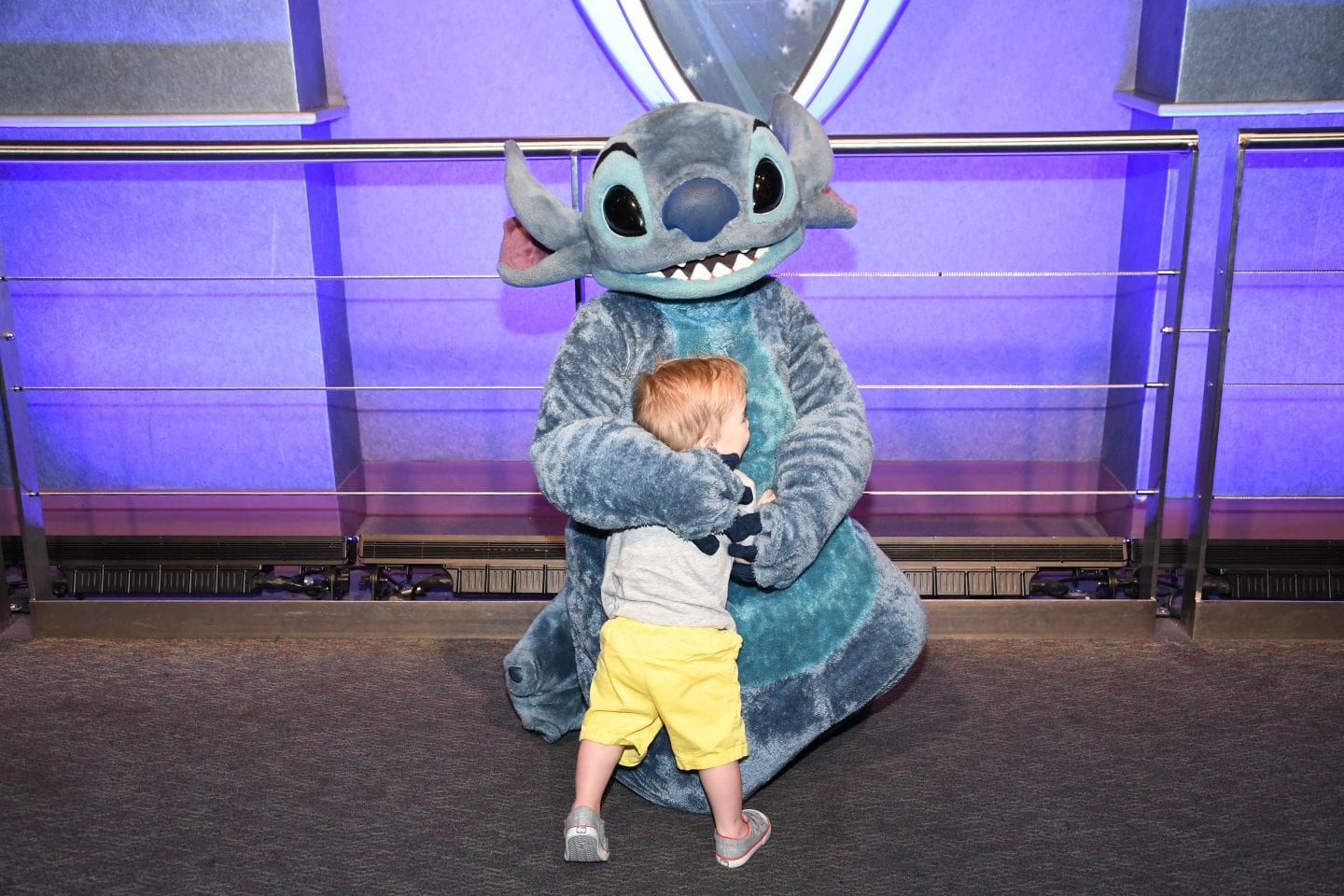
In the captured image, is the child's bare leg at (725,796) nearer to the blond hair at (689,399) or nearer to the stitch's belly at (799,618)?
→ the stitch's belly at (799,618)

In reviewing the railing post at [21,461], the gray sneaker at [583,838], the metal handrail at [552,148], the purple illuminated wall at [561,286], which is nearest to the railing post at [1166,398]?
the metal handrail at [552,148]

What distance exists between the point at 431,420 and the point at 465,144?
50.2 inches

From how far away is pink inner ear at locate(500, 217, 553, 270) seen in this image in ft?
5.99

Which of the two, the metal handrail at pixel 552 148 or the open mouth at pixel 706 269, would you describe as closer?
the open mouth at pixel 706 269

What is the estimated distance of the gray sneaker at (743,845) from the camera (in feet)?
5.40

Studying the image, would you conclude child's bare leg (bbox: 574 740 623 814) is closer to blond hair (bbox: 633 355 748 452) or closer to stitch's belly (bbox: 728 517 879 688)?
stitch's belly (bbox: 728 517 879 688)

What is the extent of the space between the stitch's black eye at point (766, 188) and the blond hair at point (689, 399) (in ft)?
0.79

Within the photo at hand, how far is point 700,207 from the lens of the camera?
161cm

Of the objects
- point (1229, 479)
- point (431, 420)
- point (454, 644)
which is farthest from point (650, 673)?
point (1229, 479)

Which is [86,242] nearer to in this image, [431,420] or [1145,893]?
[431,420]

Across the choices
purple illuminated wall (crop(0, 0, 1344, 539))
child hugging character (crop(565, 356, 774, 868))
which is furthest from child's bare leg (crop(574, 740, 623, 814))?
purple illuminated wall (crop(0, 0, 1344, 539))

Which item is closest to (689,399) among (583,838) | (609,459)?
(609,459)

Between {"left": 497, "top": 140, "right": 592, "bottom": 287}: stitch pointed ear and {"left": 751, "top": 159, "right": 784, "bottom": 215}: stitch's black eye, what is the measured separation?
258mm

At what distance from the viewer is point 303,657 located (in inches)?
88.0
